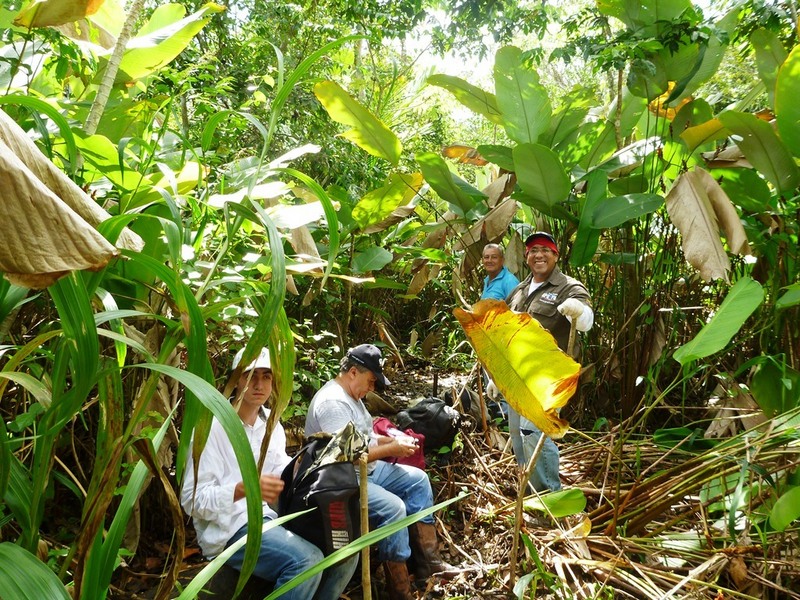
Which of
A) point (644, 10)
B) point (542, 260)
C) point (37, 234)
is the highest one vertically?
point (644, 10)

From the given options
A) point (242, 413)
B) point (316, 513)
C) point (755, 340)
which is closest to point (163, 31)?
point (242, 413)

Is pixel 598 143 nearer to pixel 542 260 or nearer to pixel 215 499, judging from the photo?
pixel 542 260

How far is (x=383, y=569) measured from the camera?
241cm

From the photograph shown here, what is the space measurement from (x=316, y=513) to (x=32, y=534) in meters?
1.23

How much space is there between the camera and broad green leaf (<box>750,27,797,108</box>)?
10.3 ft

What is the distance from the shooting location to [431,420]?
3.12 meters

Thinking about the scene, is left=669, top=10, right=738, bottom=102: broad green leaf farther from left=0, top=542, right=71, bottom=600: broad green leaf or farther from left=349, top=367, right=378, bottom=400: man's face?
left=0, top=542, right=71, bottom=600: broad green leaf

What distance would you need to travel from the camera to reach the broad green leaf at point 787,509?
1676mm

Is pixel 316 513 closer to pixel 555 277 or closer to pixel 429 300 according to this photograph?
pixel 555 277

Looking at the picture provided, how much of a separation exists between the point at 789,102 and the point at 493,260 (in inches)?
69.5

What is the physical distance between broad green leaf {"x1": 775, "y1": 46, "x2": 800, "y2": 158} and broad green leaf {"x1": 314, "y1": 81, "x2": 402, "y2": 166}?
6.57 feet

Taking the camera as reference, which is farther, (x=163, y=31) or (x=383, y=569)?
(x=383, y=569)

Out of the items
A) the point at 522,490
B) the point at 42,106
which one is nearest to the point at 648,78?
the point at 522,490

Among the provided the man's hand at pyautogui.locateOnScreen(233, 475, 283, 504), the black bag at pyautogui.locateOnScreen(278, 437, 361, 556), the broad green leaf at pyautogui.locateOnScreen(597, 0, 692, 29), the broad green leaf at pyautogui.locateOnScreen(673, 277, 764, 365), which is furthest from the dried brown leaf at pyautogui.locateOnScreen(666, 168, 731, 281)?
the man's hand at pyautogui.locateOnScreen(233, 475, 283, 504)
